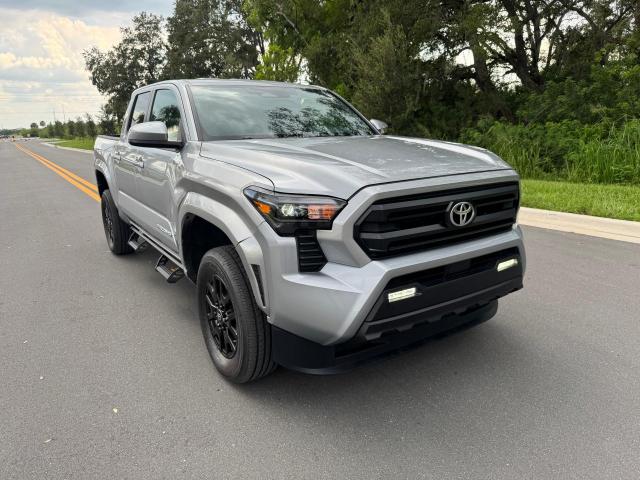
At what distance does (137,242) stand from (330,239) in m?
3.75

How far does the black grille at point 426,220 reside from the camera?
7.94 ft

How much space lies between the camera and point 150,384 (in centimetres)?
312

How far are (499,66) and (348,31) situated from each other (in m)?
5.44

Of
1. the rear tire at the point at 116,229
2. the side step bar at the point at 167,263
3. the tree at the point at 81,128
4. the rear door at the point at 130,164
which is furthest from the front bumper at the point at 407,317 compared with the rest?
the tree at the point at 81,128

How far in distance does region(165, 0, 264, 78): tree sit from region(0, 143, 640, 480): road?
37.0 metres

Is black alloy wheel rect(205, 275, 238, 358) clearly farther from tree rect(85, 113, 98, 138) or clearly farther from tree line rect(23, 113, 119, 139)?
tree rect(85, 113, 98, 138)

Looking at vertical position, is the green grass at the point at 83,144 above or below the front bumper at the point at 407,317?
below

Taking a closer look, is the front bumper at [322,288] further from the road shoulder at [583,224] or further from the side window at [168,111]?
the road shoulder at [583,224]

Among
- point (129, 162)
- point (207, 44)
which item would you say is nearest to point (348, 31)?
point (129, 162)

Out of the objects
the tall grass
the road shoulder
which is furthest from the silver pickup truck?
the tall grass

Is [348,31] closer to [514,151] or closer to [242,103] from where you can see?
[514,151]

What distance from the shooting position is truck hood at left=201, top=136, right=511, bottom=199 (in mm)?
2486

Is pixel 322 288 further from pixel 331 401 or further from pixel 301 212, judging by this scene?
pixel 331 401

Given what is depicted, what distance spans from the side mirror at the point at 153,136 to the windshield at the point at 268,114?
25cm
